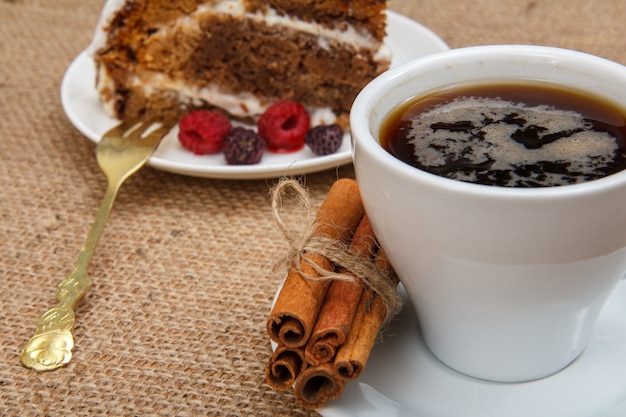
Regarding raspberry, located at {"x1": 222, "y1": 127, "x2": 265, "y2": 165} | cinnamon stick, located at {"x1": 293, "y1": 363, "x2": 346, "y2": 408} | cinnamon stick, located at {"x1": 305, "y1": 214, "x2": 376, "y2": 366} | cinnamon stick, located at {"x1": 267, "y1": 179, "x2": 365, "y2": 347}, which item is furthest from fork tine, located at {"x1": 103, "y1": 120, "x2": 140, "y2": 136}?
cinnamon stick, located at {"x1": 293, "y1": 363, "x2": 346, "y2": 408}

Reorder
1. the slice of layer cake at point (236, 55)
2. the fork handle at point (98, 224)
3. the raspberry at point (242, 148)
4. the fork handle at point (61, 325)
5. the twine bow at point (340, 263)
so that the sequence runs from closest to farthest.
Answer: the twine bow at point (340, 263), the fork handle at point (61, 325), the fork handle at point (98, 224), the raspberry at point (242, 148), the slice of layer cake at point (236, 55)

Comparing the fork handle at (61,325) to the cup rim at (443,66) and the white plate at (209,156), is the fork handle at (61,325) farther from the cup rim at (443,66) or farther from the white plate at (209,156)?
the cup rim at (443,66)

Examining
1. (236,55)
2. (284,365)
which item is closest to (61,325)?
(284,365)

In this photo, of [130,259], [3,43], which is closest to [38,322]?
[130,259]

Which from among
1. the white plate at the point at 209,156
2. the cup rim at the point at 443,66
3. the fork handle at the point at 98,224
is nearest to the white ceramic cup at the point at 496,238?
the cup rim at the point at 443,66

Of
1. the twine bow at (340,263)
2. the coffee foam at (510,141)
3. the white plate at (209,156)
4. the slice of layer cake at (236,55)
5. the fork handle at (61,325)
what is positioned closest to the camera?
the coffee foam at (510,141)

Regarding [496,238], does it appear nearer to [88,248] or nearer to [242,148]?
[88,248]

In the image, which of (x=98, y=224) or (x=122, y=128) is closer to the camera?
(x=98, y=224)

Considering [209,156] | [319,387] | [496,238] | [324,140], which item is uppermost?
[496,238]
